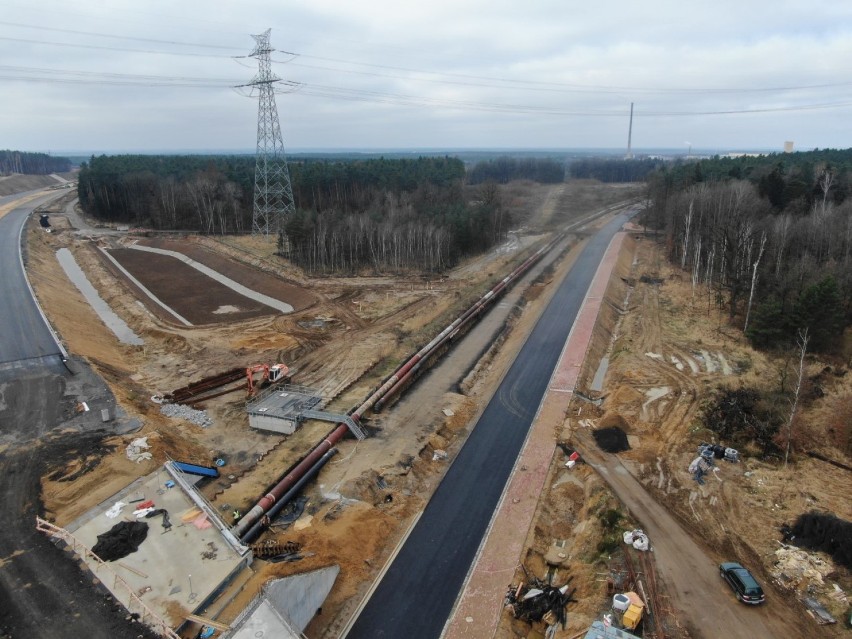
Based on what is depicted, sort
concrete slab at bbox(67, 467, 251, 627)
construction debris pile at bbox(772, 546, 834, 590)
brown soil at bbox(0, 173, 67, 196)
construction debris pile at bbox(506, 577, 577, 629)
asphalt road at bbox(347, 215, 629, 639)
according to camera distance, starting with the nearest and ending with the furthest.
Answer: concrete slab at bbox(67, 467, 251, 627) < construction debris pile at bbox(506, 577, 577, 629) < construction debris pile at bbox(772, 546, 834, 590) < asphalt road at bbox(347, 215, 629, 639) < brown soil at bbox(0, 173, 67, 196)

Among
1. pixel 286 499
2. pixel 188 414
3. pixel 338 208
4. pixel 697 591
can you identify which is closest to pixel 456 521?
pixel 286 499

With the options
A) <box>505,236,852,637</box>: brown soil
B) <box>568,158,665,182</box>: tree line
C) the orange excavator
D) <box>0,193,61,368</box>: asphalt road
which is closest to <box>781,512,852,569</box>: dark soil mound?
<box>505,236,852,637</box>: brown soil

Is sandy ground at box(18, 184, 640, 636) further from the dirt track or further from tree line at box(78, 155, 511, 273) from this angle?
the dirt track

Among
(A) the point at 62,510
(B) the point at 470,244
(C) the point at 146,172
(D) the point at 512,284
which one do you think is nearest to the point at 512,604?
(A) the point at 62,510

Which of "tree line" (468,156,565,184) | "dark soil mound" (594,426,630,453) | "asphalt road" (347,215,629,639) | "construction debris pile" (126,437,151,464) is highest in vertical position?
"tree line" (468,156,565,184)

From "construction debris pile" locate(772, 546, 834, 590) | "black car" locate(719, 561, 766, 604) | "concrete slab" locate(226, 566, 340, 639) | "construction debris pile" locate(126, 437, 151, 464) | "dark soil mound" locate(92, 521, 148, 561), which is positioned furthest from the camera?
"construction debris pile" locate(126, 437, 151, 464)

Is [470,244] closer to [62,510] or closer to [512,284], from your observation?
[512,284]
